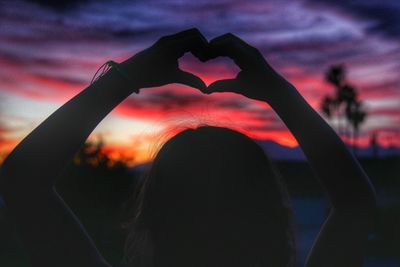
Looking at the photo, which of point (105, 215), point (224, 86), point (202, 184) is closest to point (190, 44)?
point (224, 86)

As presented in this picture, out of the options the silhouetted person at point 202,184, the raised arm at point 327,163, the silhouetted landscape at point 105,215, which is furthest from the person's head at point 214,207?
the silhouetted landscape at point 105,215

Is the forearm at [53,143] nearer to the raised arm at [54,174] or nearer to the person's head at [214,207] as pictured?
the raised arm at [54,174]

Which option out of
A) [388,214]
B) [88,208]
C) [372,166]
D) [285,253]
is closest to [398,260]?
[388,214]

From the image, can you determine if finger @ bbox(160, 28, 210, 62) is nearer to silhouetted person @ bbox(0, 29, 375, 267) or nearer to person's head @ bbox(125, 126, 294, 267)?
silhouetted person @ bbox(0, 29, 375, 267)

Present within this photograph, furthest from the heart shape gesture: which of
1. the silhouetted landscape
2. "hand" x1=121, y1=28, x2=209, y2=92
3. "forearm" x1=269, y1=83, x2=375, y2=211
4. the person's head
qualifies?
the silhouetted landscape

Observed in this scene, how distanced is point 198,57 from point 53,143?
47 cm

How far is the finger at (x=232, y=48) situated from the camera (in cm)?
148

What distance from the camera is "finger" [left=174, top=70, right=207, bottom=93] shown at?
1483 mm

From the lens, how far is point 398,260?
16.7 metres

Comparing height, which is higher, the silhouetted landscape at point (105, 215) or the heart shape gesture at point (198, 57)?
the heart shape gesture at point (198, 57)

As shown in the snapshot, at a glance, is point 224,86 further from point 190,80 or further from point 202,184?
point 202,184

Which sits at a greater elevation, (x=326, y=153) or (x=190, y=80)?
(x=190, y=80)

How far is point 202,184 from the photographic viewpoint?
Answer: 61.6 inches

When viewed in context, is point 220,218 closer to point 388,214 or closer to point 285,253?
point 285,253
